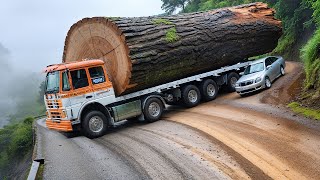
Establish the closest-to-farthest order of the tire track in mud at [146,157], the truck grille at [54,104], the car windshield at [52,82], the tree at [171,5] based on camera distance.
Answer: the tire track in mud at [146,157], the truck grille at [54,104], the car windshield at [52,82], the tree at [171,5]

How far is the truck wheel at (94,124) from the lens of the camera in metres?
11.7

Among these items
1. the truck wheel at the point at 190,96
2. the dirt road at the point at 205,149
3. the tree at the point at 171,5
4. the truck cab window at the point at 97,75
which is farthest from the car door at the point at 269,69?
the tree at the point at 171,5

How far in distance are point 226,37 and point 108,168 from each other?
9973mm

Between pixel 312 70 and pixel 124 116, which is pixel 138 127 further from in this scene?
pixel 312 70

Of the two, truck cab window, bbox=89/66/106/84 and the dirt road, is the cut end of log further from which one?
the dirt road

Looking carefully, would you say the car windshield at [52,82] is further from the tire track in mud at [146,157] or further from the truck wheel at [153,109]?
the truck wheel at [153,109]

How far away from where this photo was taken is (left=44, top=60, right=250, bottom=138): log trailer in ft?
37.4

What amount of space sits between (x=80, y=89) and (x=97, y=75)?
0.91 meters

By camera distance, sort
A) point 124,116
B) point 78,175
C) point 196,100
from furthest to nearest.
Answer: point 196,100
point 124,116
point 78,175

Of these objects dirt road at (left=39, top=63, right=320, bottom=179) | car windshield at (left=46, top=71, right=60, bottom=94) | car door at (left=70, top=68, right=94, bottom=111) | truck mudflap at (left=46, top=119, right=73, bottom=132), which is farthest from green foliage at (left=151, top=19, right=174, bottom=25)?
truck mudflap at (left=46, top=119, right=73, bottom=132)

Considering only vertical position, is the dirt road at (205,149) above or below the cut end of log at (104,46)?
below

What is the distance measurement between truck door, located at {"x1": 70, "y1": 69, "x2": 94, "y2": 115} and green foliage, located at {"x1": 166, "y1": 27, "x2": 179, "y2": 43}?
12.1 ft

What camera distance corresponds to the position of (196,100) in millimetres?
14945

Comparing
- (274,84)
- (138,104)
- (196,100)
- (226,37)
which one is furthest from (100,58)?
(274,84)
